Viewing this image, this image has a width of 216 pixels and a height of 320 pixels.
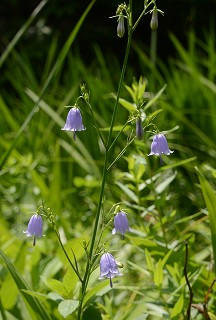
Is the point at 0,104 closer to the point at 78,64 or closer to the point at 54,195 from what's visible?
the point at 78,64

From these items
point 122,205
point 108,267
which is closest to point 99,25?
point 122,205

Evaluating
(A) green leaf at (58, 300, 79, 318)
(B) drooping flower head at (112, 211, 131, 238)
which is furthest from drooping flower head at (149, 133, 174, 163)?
(A) green leaf at (58, 300, 79, 318)

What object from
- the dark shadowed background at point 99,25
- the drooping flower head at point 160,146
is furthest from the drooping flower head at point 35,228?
the dark shadowed background at point 99,25

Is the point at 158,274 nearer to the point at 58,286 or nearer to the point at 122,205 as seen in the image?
the point at 58,286

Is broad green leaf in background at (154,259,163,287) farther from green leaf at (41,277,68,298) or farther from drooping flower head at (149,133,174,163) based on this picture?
drooping flower head at (149,133,174,163)

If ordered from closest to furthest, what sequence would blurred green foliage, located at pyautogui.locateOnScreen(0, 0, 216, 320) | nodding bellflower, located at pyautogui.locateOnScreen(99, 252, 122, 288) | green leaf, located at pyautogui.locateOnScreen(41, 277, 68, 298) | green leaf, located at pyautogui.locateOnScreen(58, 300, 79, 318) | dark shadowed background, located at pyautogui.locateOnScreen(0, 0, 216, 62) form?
nodding bellflower, located at pyautogui.locateOnScreen(99, 252, 122, 288) → green leaf, located at pyautogui.locateOnScreen(58, 300, 79, 318) → green leaf, located at pyautogui.locateOnScreen(41, 277, 68, 298) → blurred green foliage, located at pyautogui.locateOnScreen(0, 0, 216, 320) → dark shadowed background, located at pyautogui.locateOnScreen(0, 0, 216, 62)

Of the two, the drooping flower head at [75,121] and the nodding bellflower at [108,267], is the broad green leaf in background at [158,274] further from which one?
the drooping flower head at [75,121]

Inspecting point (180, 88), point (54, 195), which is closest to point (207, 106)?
point (180, 88)

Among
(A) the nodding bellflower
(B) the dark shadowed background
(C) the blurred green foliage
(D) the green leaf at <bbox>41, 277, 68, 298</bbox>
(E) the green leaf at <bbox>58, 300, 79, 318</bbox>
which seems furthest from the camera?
(B) the dark shadowed background
